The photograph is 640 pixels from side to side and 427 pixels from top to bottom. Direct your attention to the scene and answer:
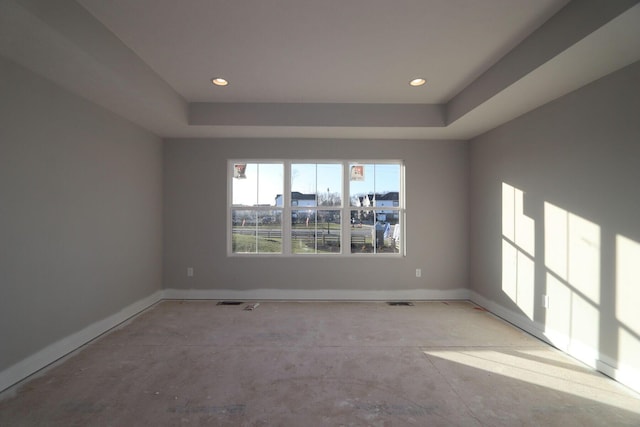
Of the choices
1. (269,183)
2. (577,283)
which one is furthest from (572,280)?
(269,183)

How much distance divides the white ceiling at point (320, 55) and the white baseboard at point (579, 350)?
7.74ft

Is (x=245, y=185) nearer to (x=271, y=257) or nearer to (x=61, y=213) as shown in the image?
(x=271, y=257)

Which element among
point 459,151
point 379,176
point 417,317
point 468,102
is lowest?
point 417,317

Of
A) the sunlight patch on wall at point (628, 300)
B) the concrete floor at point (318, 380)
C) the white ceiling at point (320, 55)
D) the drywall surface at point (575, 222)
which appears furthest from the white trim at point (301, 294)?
the white ceiling at point (320, 55)

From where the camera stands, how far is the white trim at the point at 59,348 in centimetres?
212

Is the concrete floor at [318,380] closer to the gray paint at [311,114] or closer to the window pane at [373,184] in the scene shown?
the window pane at [373,184]

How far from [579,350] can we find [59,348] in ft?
15.6

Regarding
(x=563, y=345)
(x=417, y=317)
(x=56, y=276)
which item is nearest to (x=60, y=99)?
(x=56, y=276)

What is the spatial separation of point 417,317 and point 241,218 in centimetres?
290

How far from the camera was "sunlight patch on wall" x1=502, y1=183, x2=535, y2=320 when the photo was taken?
3139 millimetres

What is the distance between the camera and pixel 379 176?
4355mm

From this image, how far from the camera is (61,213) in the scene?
2.57 m

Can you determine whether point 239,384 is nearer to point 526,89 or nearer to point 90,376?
point 90,376

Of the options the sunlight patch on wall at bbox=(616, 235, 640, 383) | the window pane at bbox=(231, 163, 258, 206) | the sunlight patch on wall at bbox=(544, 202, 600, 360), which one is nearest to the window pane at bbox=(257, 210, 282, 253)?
the window pane at bbox=(231, 163, 258, 206)
